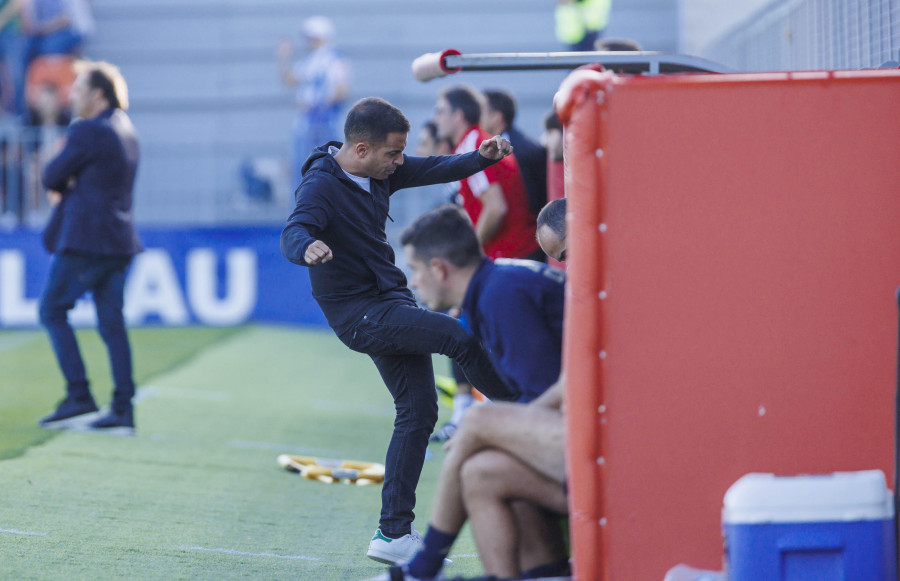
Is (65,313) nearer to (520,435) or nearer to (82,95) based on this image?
(82,95)

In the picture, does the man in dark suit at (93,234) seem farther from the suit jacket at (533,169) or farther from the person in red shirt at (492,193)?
the suit jacket at (533,169)

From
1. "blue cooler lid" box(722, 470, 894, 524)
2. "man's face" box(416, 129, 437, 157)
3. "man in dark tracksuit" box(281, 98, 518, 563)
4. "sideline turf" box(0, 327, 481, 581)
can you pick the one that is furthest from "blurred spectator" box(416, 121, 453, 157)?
"blue cooler lid" box(722, 470, 894, 524)

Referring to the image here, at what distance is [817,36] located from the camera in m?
7.45

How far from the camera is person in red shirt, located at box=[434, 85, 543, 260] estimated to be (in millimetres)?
6801

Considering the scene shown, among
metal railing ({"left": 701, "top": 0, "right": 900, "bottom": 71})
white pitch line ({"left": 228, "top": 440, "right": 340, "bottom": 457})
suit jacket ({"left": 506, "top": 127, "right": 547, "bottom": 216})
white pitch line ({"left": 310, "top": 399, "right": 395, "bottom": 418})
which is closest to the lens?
metal railing ({"left": 701, "top": 0, "right": 900, "bottom": 71})

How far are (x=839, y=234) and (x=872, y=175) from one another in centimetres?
19

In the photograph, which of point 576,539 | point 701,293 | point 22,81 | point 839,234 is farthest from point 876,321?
point 22,81

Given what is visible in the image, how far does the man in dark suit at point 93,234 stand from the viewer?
692cm

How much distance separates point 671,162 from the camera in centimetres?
328

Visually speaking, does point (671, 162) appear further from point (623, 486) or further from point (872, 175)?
point (623, 486)

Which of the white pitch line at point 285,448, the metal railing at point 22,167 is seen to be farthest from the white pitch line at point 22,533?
the metal railing at point 22,167

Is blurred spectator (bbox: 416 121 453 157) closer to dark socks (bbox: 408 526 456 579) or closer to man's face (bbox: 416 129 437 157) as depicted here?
man's face (bbox: 416 129 437 157)

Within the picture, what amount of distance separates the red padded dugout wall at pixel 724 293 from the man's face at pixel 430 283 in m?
0.68

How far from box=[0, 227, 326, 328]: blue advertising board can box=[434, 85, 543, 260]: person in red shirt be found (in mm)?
6234
